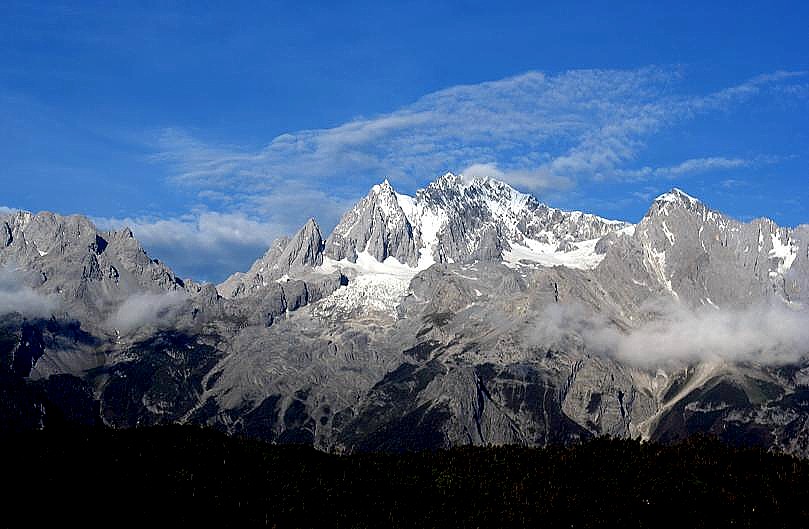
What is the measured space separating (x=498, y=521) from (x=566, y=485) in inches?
568

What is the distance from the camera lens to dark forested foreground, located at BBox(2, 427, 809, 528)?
13462cm

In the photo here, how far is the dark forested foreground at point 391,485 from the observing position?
134625 mm

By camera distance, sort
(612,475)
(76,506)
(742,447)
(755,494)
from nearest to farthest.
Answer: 1. (76,506)
2. (755,494)
3. (612,475)
4. (742,447)

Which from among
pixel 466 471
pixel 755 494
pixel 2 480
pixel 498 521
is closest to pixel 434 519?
pixel 498 521

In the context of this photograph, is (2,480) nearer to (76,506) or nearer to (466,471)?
(76,506)

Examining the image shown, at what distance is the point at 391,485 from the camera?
15738cm

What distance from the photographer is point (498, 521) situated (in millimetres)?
139000

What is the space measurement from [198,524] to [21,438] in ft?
117

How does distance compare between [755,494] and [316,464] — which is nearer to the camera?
[755,494]

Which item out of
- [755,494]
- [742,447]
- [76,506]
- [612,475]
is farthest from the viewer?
[742,447]

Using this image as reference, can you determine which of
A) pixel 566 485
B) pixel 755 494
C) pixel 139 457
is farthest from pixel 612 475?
pixel 139 457

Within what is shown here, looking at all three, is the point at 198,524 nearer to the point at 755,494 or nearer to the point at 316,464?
the point at 316,464

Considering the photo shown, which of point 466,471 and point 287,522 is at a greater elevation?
point 466,471

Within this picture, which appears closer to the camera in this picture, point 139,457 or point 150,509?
point 150,509
